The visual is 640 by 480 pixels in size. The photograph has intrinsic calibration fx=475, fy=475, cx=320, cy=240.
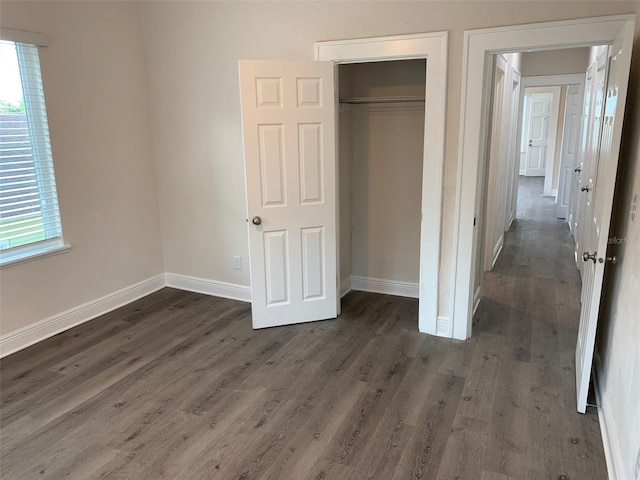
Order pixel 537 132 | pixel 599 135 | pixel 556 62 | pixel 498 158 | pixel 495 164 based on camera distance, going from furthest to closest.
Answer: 1. pixel 537 132
2. pixel 556 62
3. pixel 498 158
4. pixel 495 164
5. pixel 599 135

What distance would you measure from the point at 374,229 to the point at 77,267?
2540mm

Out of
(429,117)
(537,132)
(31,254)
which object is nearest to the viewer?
(429,117)

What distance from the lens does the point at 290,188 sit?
355cm

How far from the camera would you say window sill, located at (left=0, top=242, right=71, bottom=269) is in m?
3.30

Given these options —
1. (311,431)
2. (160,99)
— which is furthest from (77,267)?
Result: (311,431)

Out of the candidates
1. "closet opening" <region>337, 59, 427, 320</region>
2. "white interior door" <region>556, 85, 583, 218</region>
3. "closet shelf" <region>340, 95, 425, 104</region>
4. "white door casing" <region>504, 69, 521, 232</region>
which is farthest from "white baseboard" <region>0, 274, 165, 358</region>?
"white interior door" <region>556, 85, 583, 218</region>

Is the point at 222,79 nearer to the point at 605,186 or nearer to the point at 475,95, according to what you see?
the point at 475,95

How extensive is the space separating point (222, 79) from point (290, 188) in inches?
46.4

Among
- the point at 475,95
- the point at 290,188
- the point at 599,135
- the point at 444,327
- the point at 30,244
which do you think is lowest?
the point at 444,327

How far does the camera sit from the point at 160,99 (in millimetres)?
4242

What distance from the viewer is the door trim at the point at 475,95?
2.73m

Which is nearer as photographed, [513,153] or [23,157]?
[23,157]

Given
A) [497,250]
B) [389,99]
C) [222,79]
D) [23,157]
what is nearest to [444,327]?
[389,99]

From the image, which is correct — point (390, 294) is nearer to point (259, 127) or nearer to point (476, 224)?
point (476, 224)
